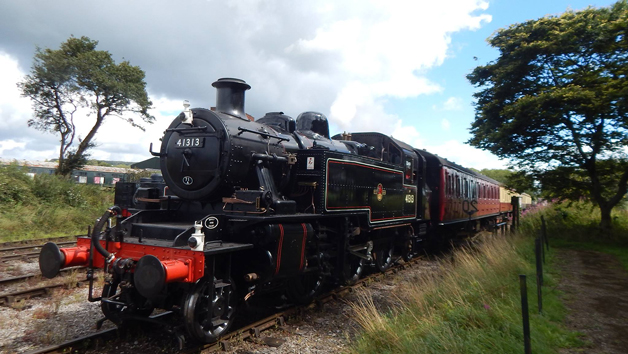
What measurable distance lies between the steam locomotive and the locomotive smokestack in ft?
0.05

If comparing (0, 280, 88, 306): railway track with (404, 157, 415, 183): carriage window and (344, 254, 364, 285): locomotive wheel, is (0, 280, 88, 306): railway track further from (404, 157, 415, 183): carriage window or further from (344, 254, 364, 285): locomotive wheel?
(404, 157, 415, 183): carriage window

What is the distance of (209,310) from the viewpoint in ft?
14.1

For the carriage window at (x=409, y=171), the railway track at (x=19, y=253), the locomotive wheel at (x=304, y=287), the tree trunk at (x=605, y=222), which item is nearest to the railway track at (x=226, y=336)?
the locomotive wheel at (x=304, y=287)

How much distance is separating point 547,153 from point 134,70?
69.4 ft

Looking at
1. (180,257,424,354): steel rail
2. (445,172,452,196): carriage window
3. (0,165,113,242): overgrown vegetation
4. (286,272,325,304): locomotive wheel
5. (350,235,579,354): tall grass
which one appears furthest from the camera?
(0,165,113,242): overgrown vegetation

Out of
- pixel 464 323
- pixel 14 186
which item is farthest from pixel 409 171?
pixel 14 186

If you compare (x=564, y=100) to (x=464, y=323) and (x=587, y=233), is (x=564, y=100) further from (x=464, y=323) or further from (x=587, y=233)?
(x=464, y=323)

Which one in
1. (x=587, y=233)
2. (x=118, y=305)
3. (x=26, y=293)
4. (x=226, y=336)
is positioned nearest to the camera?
(x=226, y=336)

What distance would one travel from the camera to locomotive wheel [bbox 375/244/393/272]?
8578 millimetres

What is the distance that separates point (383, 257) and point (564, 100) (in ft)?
24.0

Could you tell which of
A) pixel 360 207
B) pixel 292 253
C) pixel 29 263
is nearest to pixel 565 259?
pixel 360 207

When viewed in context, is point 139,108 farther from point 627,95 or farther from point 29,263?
point 627,95

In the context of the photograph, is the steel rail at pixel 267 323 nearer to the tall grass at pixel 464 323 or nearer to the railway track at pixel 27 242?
the tall grass at pixel 464 323

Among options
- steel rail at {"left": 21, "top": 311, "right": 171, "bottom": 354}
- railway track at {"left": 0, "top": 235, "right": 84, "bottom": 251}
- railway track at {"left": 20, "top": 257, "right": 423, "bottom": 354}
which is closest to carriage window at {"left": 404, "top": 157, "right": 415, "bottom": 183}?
railway track at {"left": 20, "top": 257, "right": 423, "bottom": 354}
